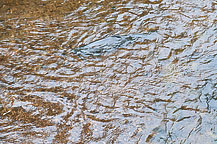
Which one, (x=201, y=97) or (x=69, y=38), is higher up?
(x=69, y=38)

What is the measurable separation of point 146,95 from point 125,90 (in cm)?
32

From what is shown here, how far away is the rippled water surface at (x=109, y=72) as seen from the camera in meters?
3.58

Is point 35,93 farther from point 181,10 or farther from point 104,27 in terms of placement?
point 181,10

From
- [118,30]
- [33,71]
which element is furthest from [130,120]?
[118,30]

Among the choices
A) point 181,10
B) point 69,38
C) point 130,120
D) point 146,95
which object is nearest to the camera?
point 130,120

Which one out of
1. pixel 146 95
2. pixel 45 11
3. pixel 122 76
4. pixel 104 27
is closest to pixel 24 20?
pixel 45 11

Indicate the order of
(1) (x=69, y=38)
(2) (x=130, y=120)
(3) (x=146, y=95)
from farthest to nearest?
(1) (x=69, y=38) → (3) (x=146, y=95) → (2) (x=130, y=120)

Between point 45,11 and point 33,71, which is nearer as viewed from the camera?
point 33,71

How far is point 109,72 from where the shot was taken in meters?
4.45

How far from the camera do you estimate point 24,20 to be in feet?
19.0

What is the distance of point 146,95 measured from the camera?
158 inches

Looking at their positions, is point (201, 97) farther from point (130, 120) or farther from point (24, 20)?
point (24, 20)

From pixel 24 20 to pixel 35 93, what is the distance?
2.20 metres

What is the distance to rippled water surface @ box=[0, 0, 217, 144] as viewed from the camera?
3584 millimetres
